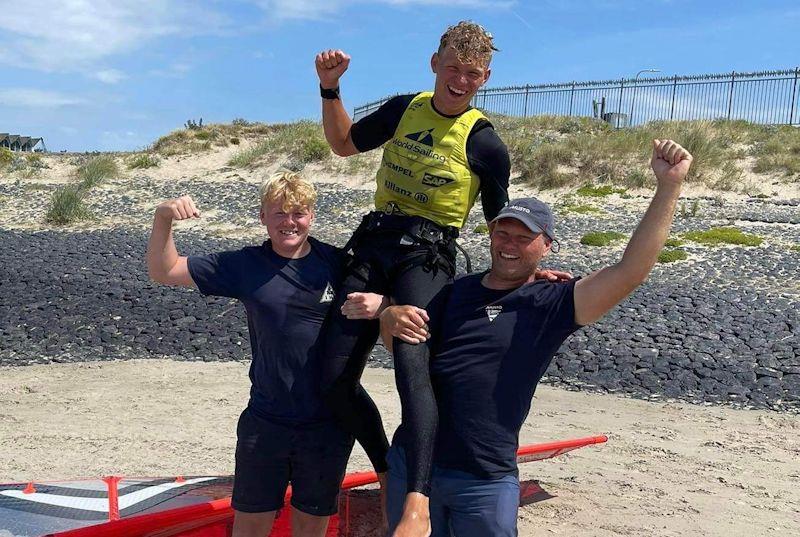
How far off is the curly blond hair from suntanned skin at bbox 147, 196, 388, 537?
2.83 feet

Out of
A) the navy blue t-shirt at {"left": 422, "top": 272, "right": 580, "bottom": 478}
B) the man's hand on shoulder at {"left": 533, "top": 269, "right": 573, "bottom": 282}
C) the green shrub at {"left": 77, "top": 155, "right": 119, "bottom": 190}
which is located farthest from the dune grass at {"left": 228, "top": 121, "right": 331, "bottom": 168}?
the navy blue t-shirt at {"left": 422, "top": 272, "right": 580, "bottom": 478}

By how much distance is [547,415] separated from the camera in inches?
307

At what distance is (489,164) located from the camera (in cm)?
349

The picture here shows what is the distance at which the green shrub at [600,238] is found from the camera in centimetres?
1396

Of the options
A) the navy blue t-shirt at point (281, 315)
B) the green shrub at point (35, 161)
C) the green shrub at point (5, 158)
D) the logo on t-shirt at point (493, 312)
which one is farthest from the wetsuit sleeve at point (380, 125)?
the green shrub at point (5, 158)

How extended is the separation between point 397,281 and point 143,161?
71.6 feet

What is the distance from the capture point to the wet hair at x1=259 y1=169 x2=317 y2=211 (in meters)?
3.18

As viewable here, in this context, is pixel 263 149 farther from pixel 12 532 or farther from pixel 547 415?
pixel 12 532

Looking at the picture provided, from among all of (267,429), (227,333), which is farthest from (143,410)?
(267,429)

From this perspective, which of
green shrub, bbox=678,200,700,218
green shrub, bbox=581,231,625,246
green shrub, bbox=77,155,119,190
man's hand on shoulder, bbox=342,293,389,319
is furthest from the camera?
green shrub, bbox=77,155,119,190

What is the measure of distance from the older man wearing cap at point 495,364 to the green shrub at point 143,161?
22.0m

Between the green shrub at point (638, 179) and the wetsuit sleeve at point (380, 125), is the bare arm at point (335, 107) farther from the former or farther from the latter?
the green shrub at point (638, 179)

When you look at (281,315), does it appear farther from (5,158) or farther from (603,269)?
(5,158)

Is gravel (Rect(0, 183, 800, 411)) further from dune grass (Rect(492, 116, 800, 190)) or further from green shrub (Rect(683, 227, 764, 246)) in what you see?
dune grass (Rect(492, 116, 800, 190))
